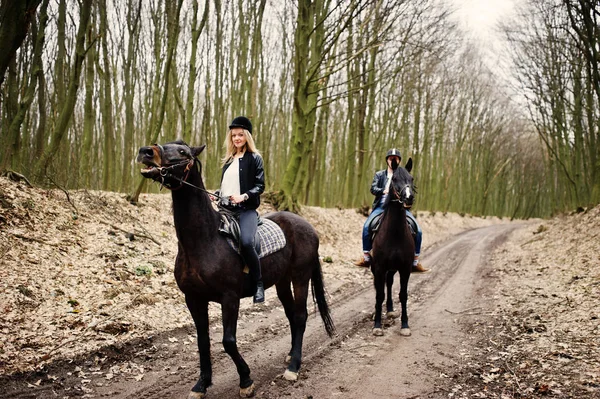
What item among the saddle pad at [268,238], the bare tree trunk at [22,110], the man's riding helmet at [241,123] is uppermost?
the bare tree trunk at [22,110]

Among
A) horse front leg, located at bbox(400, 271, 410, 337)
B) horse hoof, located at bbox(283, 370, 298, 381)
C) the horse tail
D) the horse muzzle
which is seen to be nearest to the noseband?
horse front leg, located at bbox(400, 271, 410, 337)

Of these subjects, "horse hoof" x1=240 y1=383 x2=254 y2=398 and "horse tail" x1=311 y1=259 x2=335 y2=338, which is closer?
"horse hoof" x1=240 y1=383 x2=254 y2=398

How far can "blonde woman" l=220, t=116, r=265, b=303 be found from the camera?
429 cm

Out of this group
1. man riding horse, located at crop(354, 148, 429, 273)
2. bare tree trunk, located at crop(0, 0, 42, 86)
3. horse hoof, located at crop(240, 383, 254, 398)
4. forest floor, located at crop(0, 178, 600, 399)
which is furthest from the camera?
man riding horse, located at crop(354, 148, 429, 273)

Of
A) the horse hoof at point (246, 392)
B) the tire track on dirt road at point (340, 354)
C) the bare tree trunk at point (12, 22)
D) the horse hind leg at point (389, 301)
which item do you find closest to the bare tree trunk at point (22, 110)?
the bare tree trunk at point (12, 22)

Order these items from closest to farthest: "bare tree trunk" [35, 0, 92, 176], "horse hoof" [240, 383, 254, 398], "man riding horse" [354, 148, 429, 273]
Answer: "horse hoof" [240, 383, 254, 398] → "man riding horse" [354, 148, 429, 273] → "bare tree trunk" [35, 0, 92, 176]

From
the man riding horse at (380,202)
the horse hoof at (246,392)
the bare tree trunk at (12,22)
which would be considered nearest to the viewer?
the horse hoof at (246,392)

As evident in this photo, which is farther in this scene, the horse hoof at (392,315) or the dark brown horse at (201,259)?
the horse hoof at (392,315)

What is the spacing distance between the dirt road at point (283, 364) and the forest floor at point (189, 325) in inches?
0.8

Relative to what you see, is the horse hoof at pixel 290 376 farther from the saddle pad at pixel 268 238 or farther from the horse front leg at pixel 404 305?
the horse front leg at pixel 404 305

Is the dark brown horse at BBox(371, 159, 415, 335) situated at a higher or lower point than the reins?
lower

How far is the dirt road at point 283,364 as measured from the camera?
4.06 m

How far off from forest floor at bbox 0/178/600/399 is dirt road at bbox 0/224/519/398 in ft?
0.07

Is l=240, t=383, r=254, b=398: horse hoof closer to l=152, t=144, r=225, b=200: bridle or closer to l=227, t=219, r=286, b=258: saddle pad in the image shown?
l=227, t=219, r=286, b=258: saddle pad
